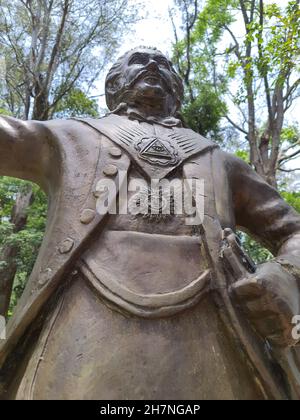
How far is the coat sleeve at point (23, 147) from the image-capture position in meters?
2.46

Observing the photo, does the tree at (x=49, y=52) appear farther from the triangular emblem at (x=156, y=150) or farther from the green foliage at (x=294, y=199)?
the triangular emblem at (x=156, y=150)

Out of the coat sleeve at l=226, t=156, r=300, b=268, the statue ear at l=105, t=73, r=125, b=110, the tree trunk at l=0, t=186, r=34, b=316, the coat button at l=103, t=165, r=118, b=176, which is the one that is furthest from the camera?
the tree trunk at l=0, t=186, r=34, b=316

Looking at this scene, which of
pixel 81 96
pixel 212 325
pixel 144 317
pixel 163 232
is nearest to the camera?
pixel 144 317

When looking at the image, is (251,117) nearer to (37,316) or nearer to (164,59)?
(164,59)

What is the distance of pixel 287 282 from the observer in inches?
81.4

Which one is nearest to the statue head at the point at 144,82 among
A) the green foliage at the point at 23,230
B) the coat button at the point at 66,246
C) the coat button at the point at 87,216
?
the coat button at the point at 87,216

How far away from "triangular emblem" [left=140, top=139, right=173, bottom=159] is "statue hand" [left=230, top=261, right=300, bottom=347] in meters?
0.77

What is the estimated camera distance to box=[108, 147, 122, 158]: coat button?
7.80ft

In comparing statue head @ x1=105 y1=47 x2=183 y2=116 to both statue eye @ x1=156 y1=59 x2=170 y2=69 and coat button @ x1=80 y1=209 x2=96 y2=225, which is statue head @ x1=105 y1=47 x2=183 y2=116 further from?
coat button @ x1=80 y1=209 x2=96 y2=225

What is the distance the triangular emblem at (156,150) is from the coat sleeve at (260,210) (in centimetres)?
41

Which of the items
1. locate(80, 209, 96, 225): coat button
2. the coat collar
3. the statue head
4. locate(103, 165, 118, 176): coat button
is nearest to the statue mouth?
the statue head

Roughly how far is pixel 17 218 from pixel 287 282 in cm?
799

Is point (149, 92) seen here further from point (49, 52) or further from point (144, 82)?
point (49, 52)

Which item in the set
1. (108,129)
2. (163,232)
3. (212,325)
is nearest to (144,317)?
(212,325)
